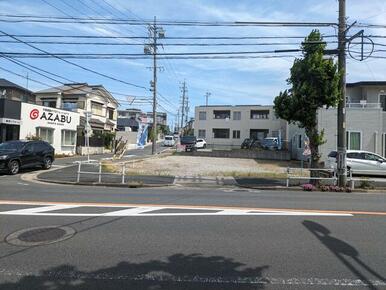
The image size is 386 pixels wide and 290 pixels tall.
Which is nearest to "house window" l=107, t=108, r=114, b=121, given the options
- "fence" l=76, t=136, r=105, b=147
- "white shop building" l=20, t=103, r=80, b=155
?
"fence" l=76, t=136, r=105, b=147

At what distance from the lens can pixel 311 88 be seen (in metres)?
18.3

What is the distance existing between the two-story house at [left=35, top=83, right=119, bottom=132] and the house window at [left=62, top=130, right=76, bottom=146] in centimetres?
433

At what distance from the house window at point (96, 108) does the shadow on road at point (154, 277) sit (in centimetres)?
4938

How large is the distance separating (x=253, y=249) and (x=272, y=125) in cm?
6112

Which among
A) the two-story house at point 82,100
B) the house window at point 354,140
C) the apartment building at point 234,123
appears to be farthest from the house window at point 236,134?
the house window at point 354,140

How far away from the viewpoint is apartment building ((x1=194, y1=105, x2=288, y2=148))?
6681 centimetres

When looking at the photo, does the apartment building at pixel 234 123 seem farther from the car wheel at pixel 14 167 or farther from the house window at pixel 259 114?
the car wheel at pixel 14 167

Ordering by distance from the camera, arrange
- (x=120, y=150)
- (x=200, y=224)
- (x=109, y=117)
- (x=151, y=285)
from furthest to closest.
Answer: (x=109, y=117) → (x=120, y=150) → (x=200, y=224) → (x=151, y=285)

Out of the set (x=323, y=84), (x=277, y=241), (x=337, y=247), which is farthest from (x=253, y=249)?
(x=323, y=84)

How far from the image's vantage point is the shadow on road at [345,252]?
18.3ft

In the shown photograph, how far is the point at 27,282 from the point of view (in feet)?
16.6

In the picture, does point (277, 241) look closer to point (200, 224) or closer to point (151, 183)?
point (200, 224)

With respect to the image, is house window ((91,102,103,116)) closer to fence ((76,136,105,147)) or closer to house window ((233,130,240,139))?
fence ((76,136,105,147))

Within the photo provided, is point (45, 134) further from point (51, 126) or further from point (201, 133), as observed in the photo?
point (201, 133)
